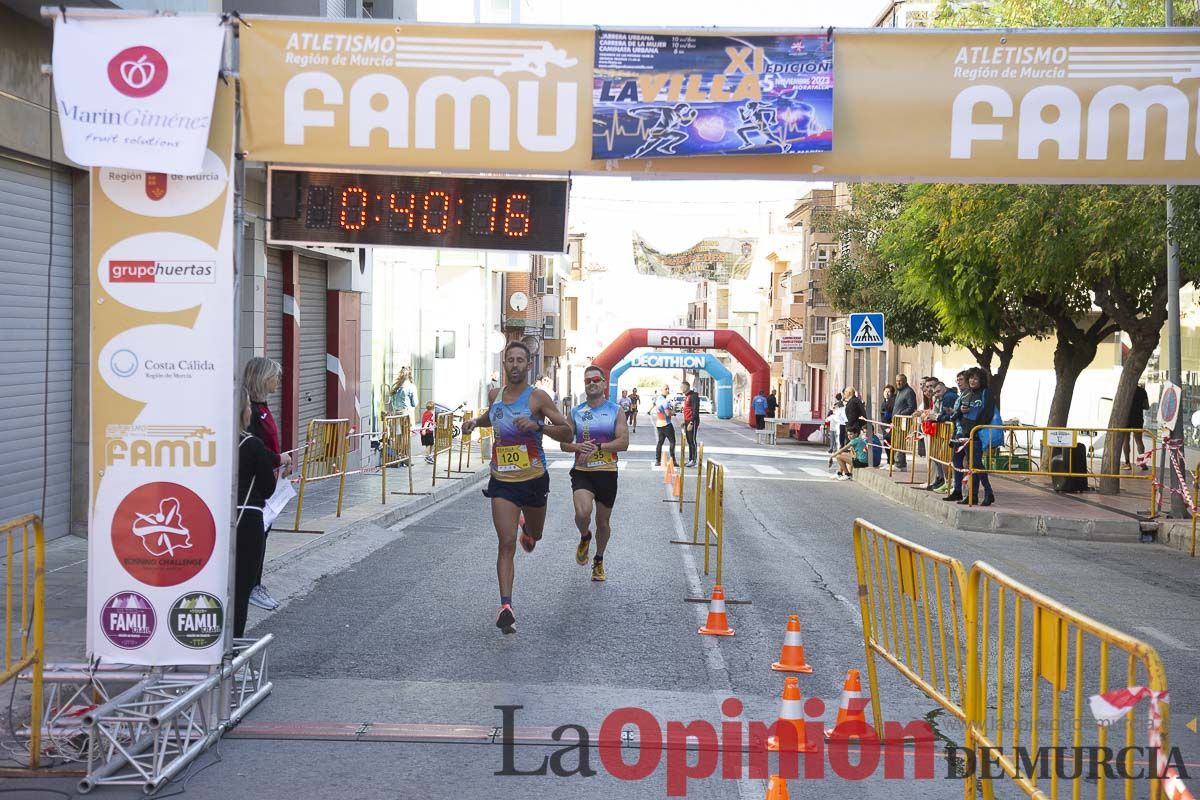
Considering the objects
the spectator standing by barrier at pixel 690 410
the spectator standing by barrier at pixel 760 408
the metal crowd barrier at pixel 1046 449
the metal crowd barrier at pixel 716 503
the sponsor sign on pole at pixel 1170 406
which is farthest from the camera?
the spectator standing by barrier at pixel 760 408

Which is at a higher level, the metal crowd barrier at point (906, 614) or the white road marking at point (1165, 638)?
the metal crowd barrier at point (906, 614)

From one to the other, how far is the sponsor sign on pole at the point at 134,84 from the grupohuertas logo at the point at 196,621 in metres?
2.15

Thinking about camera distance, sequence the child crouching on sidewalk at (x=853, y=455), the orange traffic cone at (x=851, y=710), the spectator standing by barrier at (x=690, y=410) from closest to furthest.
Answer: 1. the orange traffic cone at (x=851, y=710)
2. the child crouching on sidewalk at (x=853, y=455)
3. the spectator standing by barrier at (x=690, y=410)

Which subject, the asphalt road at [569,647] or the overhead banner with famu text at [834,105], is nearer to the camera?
the asphalt road at [569,647]

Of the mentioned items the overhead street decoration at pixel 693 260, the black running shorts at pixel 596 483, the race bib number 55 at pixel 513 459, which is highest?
the overhead street decoration at pixel 693 260

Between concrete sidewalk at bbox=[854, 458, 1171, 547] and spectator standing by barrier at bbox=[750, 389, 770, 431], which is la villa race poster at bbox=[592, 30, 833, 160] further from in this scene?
spectator standing by barrier at bbox=[750, 389, 770, 431]

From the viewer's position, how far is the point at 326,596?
10.6 metres

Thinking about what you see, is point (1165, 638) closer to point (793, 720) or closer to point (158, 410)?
point (793, 720)

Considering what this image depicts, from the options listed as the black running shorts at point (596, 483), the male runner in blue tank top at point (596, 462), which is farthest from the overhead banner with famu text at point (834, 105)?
the black running shorts at point (596, 483)

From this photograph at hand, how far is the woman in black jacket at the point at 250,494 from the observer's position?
7.77 meters

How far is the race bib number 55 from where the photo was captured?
9.20 metres

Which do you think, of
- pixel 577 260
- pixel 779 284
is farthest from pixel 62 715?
pixel 577 260

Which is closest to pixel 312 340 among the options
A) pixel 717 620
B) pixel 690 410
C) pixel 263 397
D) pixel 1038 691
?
pixel 690 410

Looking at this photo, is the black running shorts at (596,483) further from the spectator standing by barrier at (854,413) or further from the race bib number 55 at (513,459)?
the spectator standing by barrier at (854,413)
